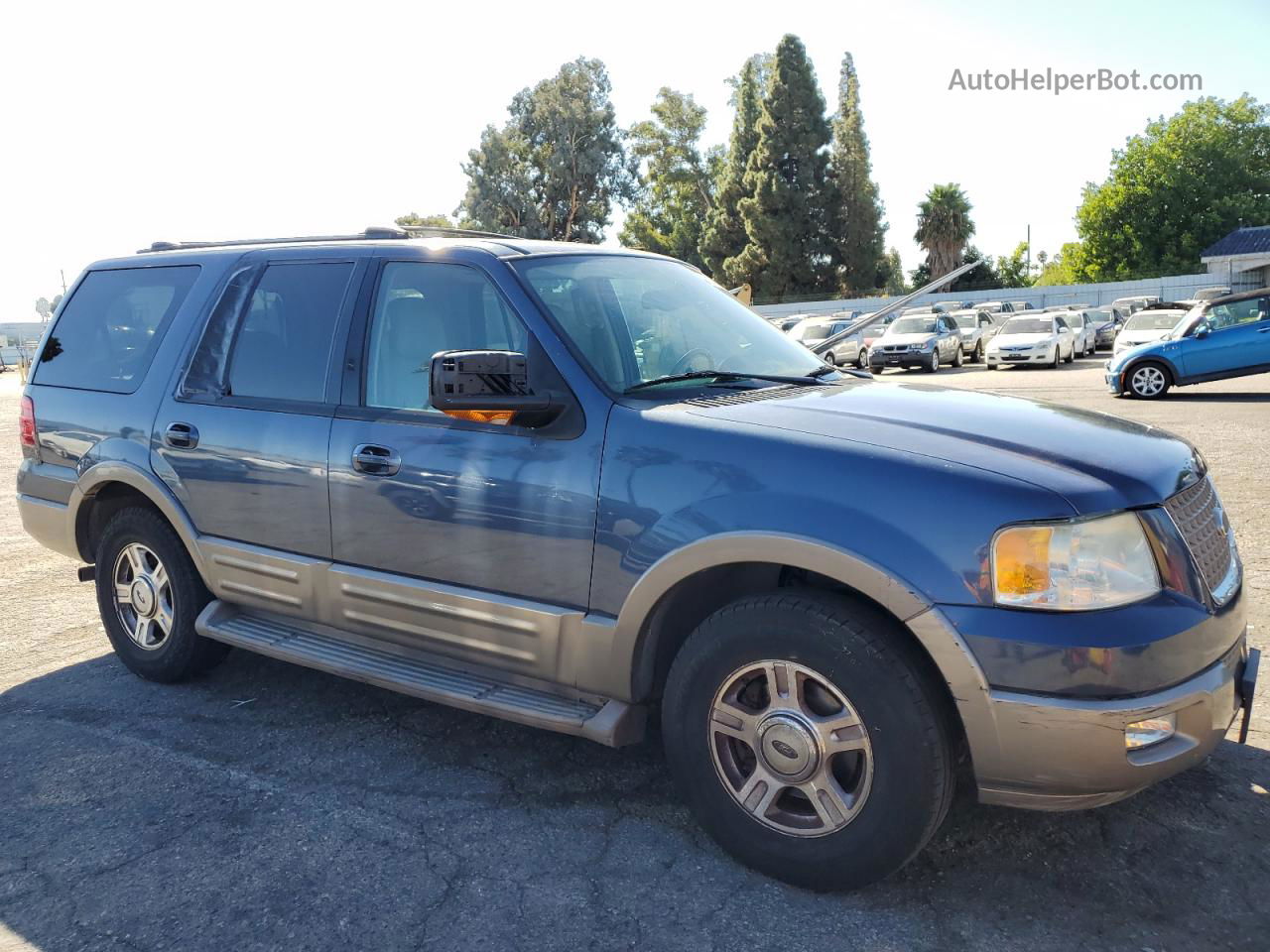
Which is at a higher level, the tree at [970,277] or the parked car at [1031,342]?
the tree at [970,277]

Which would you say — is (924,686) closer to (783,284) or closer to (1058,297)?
(1058,297)

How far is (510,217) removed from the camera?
60.0m

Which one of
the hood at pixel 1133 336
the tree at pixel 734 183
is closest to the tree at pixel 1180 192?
the tree at pixel 734 183

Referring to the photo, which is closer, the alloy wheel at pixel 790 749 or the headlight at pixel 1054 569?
the headlight at pixel 1054 569

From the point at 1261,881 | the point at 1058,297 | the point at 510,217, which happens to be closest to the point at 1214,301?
the point at 1261,881

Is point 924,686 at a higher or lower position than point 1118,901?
higher

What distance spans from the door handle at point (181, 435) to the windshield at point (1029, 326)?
2606 centimetres

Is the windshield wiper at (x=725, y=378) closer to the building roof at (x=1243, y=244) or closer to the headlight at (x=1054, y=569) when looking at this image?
the headlight at (x=1054, y=569)

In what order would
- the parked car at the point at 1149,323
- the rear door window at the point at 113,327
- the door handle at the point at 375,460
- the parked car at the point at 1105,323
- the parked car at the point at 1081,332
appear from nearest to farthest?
the door handle at the point at 375,460 < the rear door window at the point at 113,327 < the parked car at the point at 1149,323 < the parked car at the point at 1081,332 < the parked car at the point at 1105,323

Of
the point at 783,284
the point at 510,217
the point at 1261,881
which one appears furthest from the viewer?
the point at 510,217

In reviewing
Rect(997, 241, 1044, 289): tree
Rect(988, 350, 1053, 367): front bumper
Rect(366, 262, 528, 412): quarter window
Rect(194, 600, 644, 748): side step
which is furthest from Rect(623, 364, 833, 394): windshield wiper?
Rect(997, 241, 1044, 289): tree

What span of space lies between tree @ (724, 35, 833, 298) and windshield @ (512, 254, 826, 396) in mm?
51629

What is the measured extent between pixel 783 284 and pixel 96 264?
5198 centimetres

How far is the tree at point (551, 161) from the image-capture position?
196 feet
